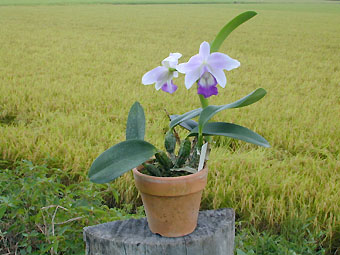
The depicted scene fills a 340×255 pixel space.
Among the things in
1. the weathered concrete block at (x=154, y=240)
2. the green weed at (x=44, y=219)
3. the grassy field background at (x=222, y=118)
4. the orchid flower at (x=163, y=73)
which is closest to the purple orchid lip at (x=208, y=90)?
the orchid flower at (x=163, y=73)

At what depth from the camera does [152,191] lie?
4.02ft

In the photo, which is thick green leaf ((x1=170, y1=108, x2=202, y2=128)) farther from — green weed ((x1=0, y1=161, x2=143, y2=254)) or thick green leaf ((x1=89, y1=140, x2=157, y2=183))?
green weed ((x1=0, y1=161, x2=143, y2=254))

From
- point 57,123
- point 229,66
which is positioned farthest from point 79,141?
Result: point 229,66

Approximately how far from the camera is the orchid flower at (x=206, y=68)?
118cm

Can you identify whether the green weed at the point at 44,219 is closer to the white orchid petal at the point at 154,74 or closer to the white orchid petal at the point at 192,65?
the white orchid petal at the point at 154,74

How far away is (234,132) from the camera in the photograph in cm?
127

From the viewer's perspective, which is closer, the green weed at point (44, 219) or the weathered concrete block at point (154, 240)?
the weathered concrete block at point (154, 240)

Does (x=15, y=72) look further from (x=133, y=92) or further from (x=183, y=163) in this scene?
(x=183, y=163)

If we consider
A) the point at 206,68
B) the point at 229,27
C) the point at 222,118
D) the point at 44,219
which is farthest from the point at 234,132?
the point at 222,118

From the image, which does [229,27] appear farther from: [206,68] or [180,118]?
[180,118]

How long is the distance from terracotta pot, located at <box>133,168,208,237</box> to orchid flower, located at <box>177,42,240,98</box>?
0.27 m

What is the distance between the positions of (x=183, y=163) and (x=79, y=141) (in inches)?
70.3

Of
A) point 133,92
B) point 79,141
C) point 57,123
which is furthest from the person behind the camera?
point 133,92

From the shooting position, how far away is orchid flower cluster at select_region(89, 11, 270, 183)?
3.88ft
